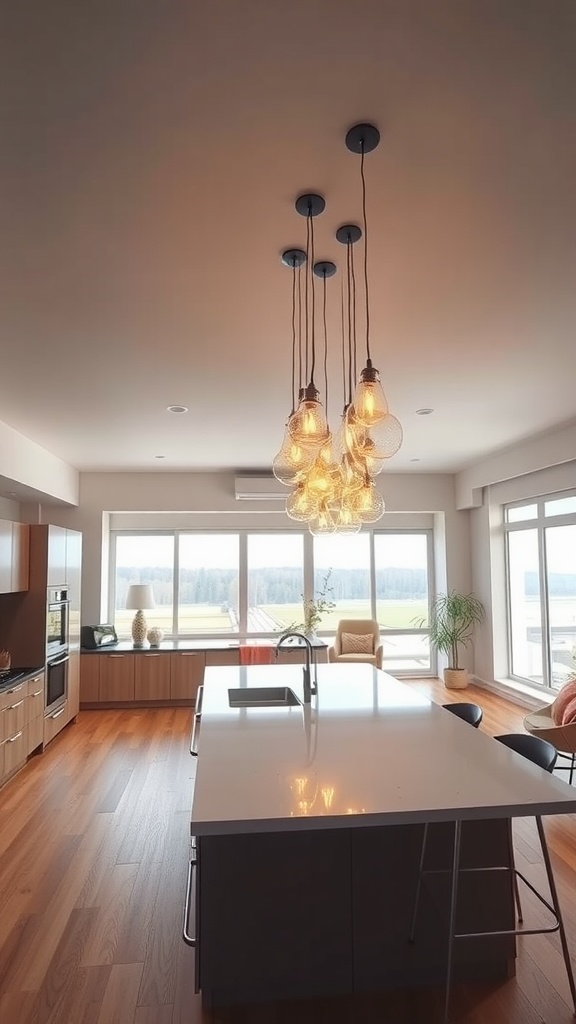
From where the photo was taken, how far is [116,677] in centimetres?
674

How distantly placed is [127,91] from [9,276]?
48.6 inches

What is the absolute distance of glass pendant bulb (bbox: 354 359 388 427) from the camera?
2.42 metres

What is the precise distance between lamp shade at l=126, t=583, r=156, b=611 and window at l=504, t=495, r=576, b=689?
4.41 meters

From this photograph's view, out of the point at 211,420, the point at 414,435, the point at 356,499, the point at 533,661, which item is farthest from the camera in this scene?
the point at 533,661

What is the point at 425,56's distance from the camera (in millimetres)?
1489

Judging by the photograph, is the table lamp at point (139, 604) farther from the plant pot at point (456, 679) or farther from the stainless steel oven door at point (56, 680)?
the plant pot at point (456, 679)

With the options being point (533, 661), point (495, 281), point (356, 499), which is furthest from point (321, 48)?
point (533, 661)

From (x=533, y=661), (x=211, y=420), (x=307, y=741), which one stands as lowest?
(x=533, y=661)

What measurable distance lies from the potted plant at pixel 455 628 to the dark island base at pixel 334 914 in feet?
17.9

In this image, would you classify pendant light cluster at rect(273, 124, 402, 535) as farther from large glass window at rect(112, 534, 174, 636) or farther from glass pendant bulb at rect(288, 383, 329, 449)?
large glass window at rect(112, 534, 174, 636)

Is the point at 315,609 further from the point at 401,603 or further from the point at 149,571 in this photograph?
the point at 149,571

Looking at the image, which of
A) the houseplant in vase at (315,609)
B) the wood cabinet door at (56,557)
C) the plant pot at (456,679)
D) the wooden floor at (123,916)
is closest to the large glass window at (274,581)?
the houseplant in vase at (315,609)

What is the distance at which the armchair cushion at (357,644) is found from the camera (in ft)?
23.6

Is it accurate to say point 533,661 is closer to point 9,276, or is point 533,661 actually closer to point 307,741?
point 307,741
